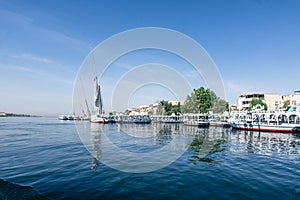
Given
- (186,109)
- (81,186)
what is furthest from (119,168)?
(186,109)

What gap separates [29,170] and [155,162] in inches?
393

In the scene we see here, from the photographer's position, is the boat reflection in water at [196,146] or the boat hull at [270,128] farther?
the boat hull at [270,128]

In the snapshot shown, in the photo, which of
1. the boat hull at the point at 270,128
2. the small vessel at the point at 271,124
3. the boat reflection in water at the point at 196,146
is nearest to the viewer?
the boat reflection in water at the point at 196,146

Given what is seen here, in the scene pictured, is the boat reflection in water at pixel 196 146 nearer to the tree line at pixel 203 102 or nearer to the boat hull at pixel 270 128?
the boat hull at pixel 270 128

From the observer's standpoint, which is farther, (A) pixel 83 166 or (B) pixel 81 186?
(A) pixel 83 166

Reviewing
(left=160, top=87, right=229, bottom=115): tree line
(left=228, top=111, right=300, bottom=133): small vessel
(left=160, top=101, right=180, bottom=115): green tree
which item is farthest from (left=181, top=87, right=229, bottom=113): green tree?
(left=228, top=111, right=300, bottom=133): small vessel

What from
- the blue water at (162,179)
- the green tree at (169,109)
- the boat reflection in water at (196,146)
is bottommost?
the boat reflection in water at (196,146)

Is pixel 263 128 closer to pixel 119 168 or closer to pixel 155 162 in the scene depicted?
pixel 155 162

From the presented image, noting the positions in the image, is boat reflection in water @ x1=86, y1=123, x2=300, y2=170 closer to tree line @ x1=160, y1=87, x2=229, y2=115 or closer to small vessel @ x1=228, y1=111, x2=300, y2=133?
small vessel @ x1=228, y1=111, x2=300, y2=133

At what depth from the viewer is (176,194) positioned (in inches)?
383

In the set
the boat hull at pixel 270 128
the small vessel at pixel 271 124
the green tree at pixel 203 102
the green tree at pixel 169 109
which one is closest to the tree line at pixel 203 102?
the green tree at pixel 203 102

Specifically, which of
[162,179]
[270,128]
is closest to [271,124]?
[270,128]

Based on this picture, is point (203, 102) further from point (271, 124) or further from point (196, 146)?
point (196, 146)

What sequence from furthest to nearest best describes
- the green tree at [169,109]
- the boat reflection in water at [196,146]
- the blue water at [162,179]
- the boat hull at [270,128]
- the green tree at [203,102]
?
the green tree at [169,109]
the green tree at [203,102]
the boat hull at [270,128]
the boat reflection in water at [196,146]
the blue water at [162,179]
